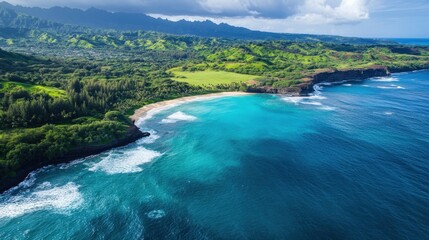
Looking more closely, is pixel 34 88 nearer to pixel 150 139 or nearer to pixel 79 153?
pixel 79 153

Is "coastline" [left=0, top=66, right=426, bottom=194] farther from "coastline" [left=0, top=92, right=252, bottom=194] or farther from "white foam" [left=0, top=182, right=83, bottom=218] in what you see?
"white foam" [left=0, top=182, right=83, bottom=218]

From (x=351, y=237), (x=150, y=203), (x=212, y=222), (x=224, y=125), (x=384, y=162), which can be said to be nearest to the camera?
(x=351, y=237)

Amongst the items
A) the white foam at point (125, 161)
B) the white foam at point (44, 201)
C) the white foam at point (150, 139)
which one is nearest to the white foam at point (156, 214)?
the white foam at point (44, 201)

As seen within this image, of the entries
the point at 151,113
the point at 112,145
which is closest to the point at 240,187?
the point at 112,145

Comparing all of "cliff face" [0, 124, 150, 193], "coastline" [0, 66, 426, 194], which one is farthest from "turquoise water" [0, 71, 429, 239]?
"coastline" [0, 66, 426, 194]

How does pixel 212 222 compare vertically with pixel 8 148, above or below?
below

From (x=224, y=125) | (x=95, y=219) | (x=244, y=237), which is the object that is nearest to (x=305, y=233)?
(x=244, y=237)

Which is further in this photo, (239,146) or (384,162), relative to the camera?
(239,146)

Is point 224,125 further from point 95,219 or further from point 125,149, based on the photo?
point 95,219

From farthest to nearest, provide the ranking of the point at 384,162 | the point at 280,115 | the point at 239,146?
the point at 280,115 < the point at 239,146 < the point at 384,162
